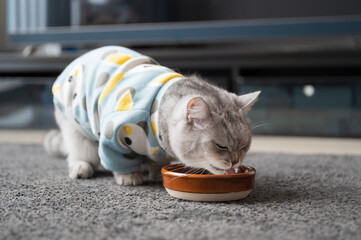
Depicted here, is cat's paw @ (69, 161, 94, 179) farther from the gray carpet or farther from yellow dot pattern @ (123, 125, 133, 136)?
yellow dot pattern @ (123, 125, 133, 136)

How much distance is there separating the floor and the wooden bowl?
97 cm

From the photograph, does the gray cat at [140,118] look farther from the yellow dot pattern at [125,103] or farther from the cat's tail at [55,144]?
the cat's tail at [55,144]

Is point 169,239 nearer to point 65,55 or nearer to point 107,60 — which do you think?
point 107,60

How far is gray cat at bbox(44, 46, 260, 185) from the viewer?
3.20 ft

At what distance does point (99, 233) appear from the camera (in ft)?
2.41

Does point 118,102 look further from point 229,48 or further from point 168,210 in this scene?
point 229,48

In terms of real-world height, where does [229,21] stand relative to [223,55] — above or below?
above

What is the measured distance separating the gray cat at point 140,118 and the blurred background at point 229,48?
104 cm

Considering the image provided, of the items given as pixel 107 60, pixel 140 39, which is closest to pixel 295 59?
pixel 140 39

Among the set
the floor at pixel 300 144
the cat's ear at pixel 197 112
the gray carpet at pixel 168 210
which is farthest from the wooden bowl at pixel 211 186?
the floor at pixel 300 144

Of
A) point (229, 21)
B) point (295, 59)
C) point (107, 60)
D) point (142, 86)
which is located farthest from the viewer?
point (229, 21)

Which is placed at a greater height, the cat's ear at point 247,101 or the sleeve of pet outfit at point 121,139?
the cat's ear at point 247,101

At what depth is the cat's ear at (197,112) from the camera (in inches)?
37.1

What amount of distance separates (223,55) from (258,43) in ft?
0.87
